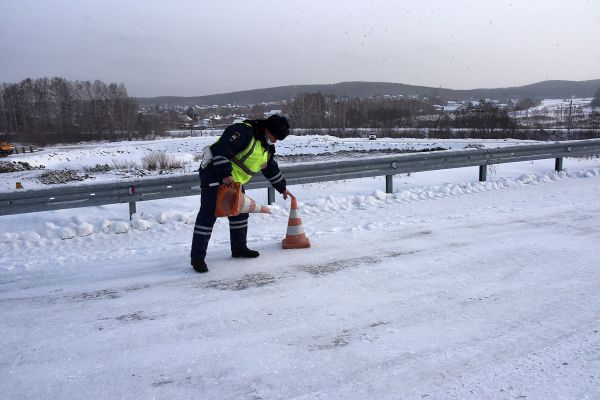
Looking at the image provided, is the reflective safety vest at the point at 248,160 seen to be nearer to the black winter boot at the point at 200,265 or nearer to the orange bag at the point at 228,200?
the orange bag at the point at 228,200

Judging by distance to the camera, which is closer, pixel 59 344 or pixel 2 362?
pixel 2 362

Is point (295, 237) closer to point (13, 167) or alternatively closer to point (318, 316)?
point (318, 316)

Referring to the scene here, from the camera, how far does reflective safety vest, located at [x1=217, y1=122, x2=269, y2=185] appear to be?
5.53 meters

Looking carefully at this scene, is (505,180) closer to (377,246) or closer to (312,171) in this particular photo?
(312,171)

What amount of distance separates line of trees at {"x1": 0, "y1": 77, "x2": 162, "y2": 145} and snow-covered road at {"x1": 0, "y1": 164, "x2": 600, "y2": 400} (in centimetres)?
8067

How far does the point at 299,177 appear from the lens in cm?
979

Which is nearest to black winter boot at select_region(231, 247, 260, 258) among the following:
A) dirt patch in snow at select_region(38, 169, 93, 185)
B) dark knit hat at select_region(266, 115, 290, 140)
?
dark knit hat at select_region(266, 115, 290, 140)

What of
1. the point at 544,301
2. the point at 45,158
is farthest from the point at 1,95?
the point at 544,301

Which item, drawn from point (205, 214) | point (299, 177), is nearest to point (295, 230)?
point (205, 214)

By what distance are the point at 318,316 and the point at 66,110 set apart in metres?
108

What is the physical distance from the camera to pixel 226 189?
5480mm

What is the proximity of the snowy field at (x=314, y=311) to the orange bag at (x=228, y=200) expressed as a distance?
64 centimetres

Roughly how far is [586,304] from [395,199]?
5.74 metres

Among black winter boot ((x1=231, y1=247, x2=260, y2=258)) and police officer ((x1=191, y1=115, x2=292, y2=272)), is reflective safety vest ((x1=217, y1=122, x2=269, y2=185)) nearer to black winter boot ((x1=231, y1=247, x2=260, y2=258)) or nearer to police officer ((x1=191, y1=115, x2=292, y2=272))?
police officer ((x1=191, y1=115, x2=292, y2=272))
